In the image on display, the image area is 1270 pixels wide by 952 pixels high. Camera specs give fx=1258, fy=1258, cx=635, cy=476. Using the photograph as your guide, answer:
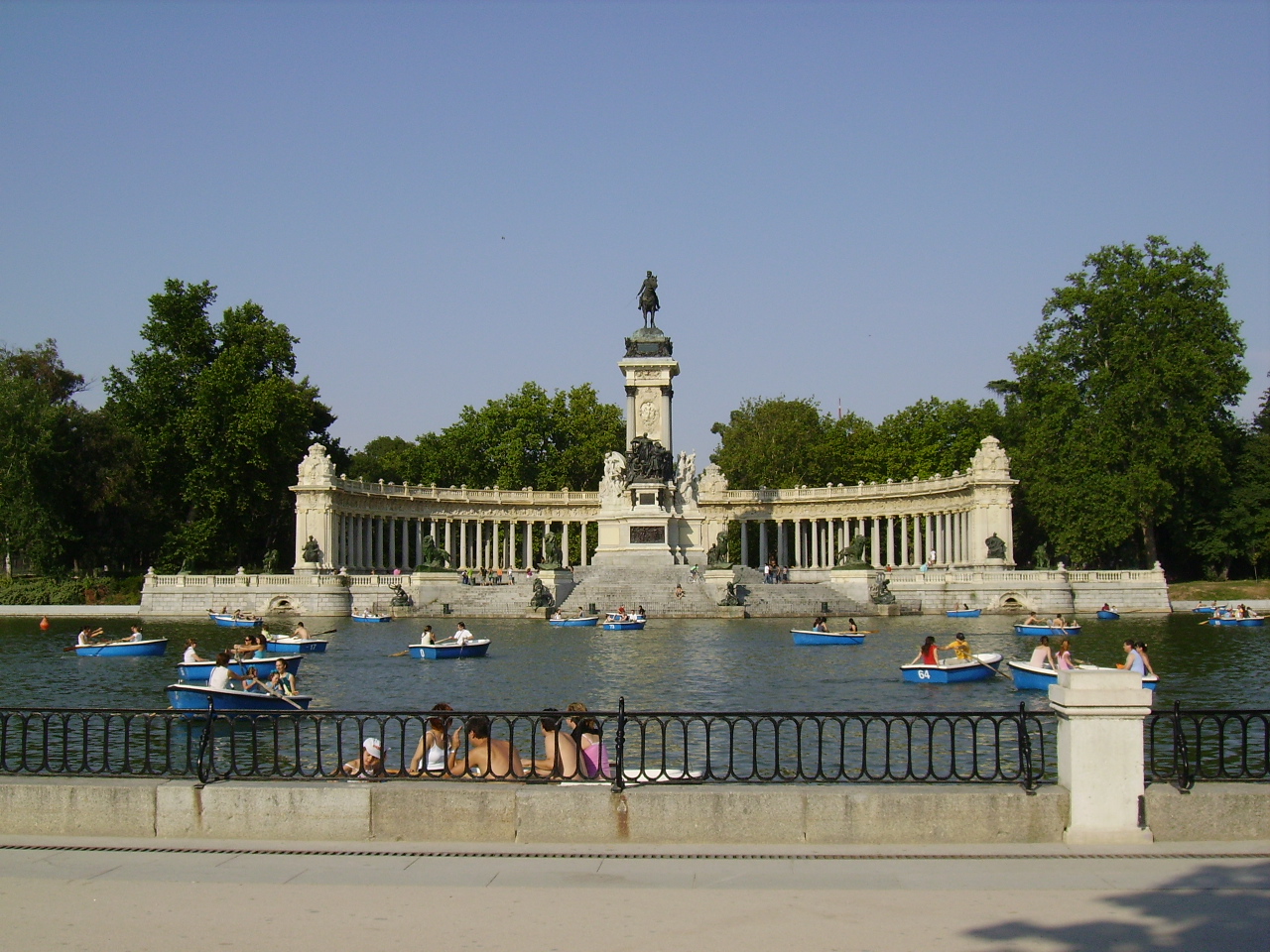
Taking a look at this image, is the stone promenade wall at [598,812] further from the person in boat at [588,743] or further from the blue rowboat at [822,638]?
the blue rowboat at [822,638]

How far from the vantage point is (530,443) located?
97.6 metres

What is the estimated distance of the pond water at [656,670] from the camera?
86.9ft

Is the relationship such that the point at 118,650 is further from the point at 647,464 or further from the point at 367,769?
the point at 647,464

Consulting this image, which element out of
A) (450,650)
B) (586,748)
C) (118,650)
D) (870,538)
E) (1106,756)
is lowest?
(118,650)

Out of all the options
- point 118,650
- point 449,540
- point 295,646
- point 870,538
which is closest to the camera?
point 118,650

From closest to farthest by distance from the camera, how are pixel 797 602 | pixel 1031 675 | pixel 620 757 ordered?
1. pixel 620 757
2. pixel 1031 675
3. pixel 797 602

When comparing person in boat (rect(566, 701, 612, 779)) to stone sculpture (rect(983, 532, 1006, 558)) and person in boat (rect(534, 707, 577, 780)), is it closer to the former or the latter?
person in boat (rect(534, 707, 577, 780))

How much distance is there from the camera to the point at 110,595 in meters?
64.4

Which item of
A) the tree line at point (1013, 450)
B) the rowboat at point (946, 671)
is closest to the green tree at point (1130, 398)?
the tree line at point (1013, 450)

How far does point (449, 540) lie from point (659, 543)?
20.4 meters

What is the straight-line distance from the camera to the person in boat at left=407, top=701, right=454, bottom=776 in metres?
11.9

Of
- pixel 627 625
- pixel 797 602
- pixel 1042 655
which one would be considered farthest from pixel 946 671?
pixel 797 602

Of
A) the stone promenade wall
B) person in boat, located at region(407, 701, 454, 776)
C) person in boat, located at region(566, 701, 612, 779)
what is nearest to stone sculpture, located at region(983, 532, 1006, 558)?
person in boat, located at region(566, 701, 612, 779)

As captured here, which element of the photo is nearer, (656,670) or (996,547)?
(656,670)
